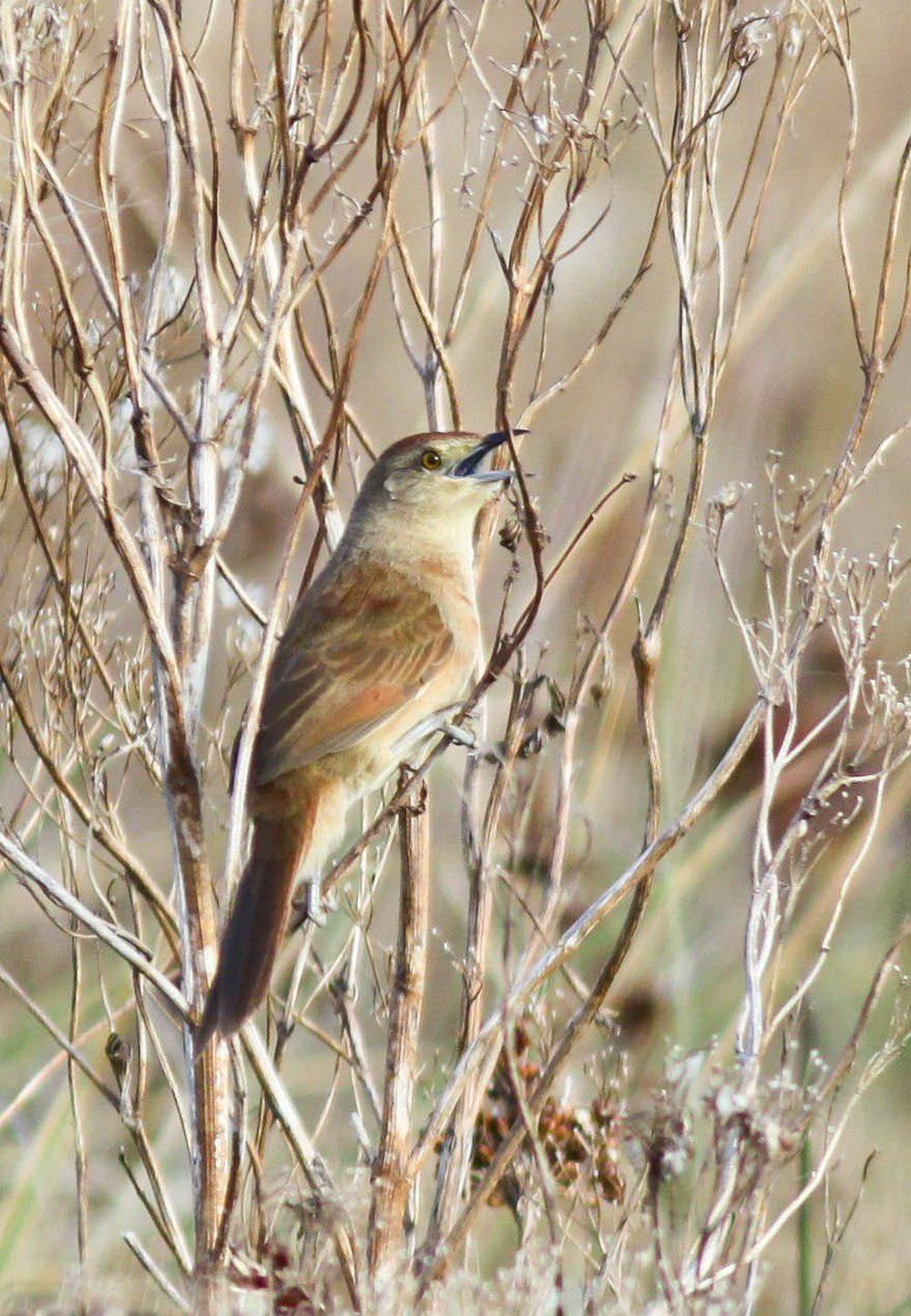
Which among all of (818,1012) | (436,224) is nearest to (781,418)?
(818,1012)

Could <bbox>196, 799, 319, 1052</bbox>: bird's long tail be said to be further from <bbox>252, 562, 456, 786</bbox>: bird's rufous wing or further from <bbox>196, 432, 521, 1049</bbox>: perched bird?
<bbox>252, 562, 456, 786</bbox>: bird's rufous wing

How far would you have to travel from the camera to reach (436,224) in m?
3.10

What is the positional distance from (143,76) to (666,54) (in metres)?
2.83

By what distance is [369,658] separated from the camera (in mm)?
3807

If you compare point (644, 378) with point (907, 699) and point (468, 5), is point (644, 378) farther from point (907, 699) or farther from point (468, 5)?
point (907, 699)

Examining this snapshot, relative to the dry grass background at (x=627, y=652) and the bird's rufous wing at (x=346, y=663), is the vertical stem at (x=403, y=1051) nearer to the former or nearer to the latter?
the bird's rufous wing at (x=346, y=663)

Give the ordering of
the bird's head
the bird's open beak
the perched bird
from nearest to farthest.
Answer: the perched bird < the bird's open beak < the bird's head

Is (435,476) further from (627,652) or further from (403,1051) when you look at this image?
(403,1051)

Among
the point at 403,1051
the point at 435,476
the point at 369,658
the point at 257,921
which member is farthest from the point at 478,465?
the point at 403,1051

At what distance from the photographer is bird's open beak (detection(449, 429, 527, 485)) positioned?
371 centimetres

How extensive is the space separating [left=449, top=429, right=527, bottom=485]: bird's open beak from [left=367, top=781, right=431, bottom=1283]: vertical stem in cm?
87

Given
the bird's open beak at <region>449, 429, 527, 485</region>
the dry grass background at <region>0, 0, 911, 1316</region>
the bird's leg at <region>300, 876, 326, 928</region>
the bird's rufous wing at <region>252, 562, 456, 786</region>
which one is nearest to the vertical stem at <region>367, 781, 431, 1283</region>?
the bird's leg at <region>300, 876, 326, 928</region>

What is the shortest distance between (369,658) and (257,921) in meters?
0.94

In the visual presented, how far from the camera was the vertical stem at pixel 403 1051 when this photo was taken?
2842 mm
